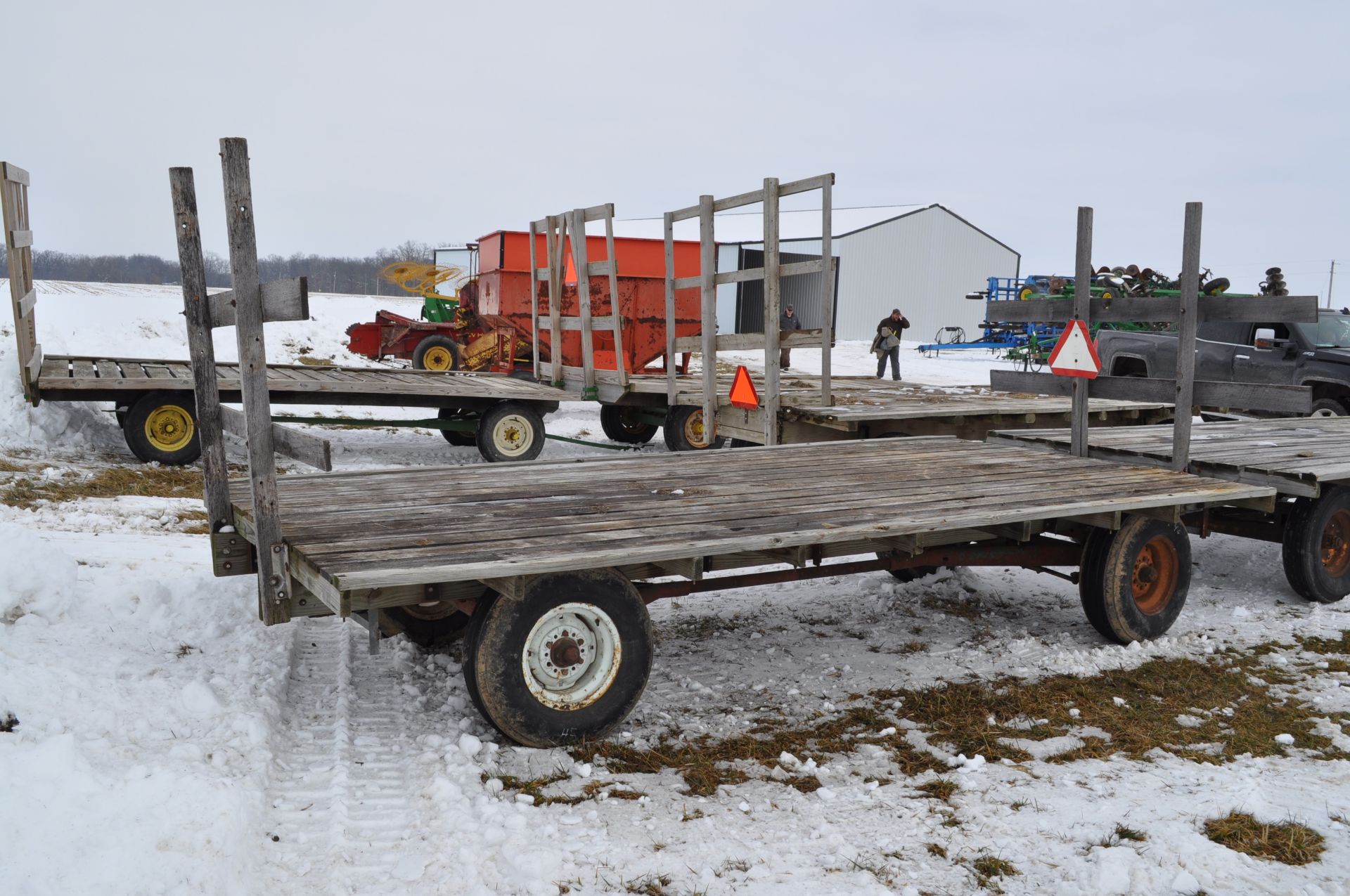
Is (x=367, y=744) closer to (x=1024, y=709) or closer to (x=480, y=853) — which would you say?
(x=480, y=853)

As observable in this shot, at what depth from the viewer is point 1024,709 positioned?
5.00 m

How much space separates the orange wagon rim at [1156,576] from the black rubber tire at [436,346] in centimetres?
1215

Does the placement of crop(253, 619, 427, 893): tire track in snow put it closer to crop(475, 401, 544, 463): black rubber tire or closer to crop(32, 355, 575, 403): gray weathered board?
crop(32, 355, 575, 403): gray weathered board

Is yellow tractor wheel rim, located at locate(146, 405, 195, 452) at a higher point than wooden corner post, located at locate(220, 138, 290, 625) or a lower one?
lower

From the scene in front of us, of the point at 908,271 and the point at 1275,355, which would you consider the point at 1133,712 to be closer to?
the point at 1275,355

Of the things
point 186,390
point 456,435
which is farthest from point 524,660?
point 456,435

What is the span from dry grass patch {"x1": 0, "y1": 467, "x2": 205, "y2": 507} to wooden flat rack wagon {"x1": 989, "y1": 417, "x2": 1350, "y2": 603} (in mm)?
7204

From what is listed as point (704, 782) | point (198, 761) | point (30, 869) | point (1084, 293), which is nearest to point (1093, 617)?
point (1084, 293)

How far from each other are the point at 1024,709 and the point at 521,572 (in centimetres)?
268

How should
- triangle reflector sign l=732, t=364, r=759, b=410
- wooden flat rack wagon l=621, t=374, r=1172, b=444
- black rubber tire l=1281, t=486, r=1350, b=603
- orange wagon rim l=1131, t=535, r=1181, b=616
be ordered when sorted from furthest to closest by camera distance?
triangle reflector sign l=732, t=364, r=759, b=410, wooden flat rack wagon l=621, t=374, r=1172, b=444, black rubber tire l=1281, t=486, r=1350, b=603, orange wagon rim l=1131, t=535, r=1181, b=616

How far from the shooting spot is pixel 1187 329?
689 cm

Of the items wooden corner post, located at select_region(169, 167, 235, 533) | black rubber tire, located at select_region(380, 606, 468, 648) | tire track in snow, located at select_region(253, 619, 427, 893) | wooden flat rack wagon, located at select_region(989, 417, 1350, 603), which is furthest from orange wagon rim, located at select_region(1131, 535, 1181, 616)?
wooden corner post, located at select_region(169, 167, 235, 533)

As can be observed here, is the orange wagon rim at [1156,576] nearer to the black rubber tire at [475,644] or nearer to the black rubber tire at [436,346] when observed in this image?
the black rubber tire at [475,644]

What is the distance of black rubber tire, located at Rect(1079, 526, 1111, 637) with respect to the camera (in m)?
5.93
